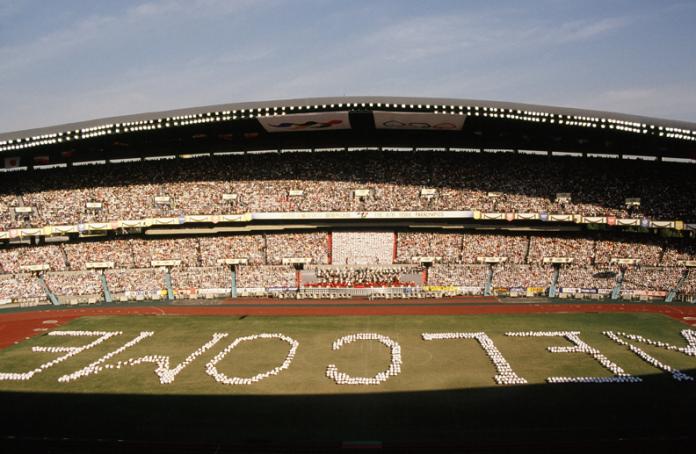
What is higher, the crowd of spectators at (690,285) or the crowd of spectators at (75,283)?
the crowd of spectators at (690,285)

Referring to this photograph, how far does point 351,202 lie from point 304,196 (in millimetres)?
5323

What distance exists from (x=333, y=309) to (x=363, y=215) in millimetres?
10861

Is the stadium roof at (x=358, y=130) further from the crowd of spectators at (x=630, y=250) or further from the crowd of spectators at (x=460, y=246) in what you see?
the crowd of spectators at (x=460, y=246)

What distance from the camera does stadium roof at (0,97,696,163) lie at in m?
39.8

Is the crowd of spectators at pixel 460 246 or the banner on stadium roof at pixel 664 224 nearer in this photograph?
the banner on stadium roof at pixel 664 224

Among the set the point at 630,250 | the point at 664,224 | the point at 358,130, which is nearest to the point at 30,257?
the point at 358,130

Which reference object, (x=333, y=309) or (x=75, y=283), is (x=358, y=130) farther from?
(x=75, y=283)

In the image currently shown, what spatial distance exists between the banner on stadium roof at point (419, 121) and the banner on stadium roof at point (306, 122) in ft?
11.3

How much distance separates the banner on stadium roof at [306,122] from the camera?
41375 mm

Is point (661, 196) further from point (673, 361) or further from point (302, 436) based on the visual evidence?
point (302, 436)

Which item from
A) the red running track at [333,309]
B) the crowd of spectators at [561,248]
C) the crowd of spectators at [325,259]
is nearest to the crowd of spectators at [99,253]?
the crowd of spectators at [325,259]

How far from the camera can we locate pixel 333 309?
41.4 metres

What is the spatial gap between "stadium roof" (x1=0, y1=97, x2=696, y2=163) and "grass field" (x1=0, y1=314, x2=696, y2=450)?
61.1 ft

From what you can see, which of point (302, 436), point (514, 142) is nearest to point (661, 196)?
point (514, 142)
